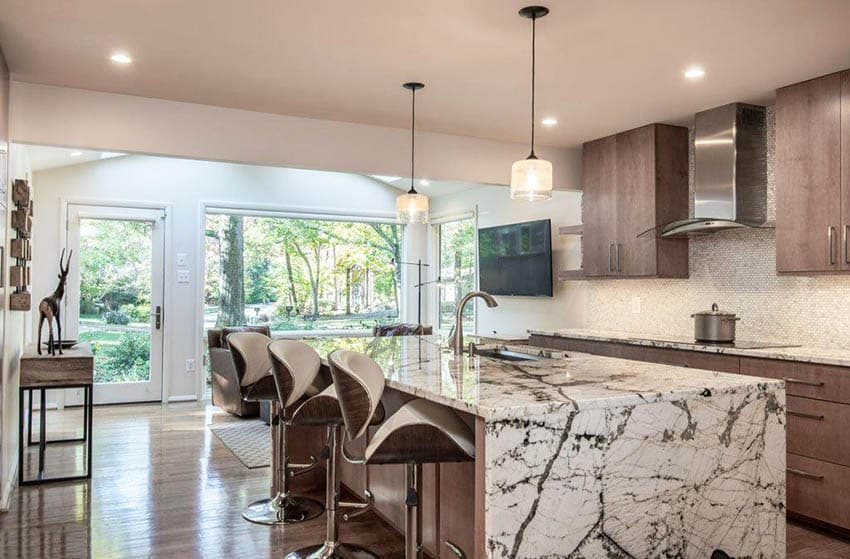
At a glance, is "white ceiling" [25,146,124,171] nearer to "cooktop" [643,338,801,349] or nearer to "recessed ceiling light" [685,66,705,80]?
"recessed ceiling light" [685,66,705,80]

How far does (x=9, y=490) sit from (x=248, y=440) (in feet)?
5.78

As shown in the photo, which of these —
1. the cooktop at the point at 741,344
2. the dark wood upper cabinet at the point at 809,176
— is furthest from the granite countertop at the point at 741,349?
the dark wood upper cabinet at the point at 809,176

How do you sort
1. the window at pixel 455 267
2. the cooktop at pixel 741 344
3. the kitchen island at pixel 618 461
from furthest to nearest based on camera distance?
the window at pixel 455 267
the cooktop at pixel 741 344
the kitchen island at pixel 618 461

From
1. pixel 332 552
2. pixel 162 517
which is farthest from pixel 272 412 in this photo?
pixel 332 552

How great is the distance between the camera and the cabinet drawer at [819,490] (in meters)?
3.22

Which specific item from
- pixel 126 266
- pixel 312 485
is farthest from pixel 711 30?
pixel 126 266

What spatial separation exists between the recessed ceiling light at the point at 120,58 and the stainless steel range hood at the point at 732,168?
143 inches

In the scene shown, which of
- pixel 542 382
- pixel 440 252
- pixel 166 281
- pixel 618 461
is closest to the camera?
pixel 618 461

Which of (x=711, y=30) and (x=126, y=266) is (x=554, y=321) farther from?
(x=126, y=266)

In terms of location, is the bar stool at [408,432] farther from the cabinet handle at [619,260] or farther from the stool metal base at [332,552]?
the cabinet handle at [619,260]

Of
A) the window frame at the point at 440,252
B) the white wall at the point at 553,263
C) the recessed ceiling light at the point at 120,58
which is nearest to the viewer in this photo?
the recessed ceiling light at the point at 120,58

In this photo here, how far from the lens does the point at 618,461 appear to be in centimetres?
198

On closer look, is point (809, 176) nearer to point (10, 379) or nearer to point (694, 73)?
point (694, 73)

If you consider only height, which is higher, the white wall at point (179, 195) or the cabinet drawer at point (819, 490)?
the white wall at point (179, 195)
